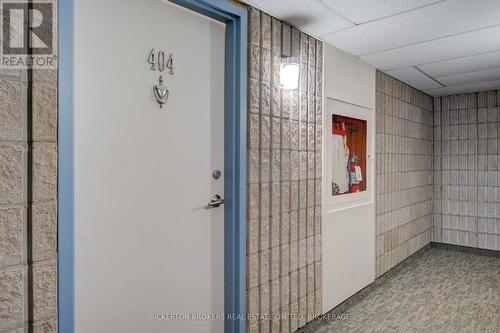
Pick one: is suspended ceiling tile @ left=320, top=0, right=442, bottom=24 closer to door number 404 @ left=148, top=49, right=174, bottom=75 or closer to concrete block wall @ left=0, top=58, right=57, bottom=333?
door number 404 @ left=148, top=49, right=174, bottom=75

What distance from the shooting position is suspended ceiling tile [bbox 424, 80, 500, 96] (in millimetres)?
4129

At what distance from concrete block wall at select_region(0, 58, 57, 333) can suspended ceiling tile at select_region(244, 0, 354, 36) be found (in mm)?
1351

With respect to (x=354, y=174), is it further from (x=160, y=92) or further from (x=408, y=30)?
(x=160, y=92)

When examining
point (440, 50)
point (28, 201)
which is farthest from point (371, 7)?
point (28, 201)

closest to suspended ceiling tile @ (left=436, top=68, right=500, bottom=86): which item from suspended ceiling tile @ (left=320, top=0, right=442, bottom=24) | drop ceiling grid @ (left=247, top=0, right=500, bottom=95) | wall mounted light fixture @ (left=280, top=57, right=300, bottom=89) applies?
drop ceiling grid @ (left=247, top=0, right=500, bottom=95)

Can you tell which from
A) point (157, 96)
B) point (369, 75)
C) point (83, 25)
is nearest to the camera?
point (83, 25)

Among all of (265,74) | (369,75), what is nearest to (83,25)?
(265,74)

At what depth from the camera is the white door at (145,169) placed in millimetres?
1462

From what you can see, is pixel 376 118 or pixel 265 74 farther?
pixel 376 118

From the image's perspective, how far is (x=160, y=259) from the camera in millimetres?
1726

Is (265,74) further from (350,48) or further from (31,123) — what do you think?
(31,123)

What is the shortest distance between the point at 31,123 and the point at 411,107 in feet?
14.2

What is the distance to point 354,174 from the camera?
307cm

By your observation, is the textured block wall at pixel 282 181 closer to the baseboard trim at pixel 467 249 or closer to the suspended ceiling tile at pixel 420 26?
the suspended ceiling tile at pixel 420 26
